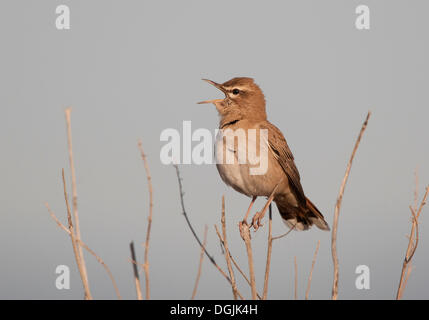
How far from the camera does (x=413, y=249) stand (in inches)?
193

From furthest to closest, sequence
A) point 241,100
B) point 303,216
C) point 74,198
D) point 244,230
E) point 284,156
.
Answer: point 303,216, point 241,100, point 284,156, point 244,230, point 74,198

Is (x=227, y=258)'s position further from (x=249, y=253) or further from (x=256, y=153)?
(x=256, y=153)

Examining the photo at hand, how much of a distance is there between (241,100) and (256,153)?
1.02 m

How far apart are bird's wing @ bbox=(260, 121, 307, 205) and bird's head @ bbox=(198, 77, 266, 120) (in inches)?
10.4

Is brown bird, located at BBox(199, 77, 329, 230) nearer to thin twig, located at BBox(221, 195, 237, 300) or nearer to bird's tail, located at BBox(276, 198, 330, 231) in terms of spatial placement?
bird's tail, located at BBox(276, 198, 330, 231)

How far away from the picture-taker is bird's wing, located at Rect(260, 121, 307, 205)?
7141mm

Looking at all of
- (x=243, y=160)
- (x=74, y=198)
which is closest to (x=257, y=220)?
(x=243, y=160)

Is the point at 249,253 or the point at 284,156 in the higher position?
the point at 284,156

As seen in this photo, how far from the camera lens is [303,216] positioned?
777 centimetres

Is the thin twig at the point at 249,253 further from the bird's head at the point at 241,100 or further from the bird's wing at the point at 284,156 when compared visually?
the bird's head at the point at 241,100

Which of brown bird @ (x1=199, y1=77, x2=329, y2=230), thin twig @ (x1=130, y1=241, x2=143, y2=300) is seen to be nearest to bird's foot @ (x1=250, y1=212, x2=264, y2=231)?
brown bird @ (x1=199, y1=77, x2=329, y2=230)

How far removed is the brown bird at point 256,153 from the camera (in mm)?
6711
